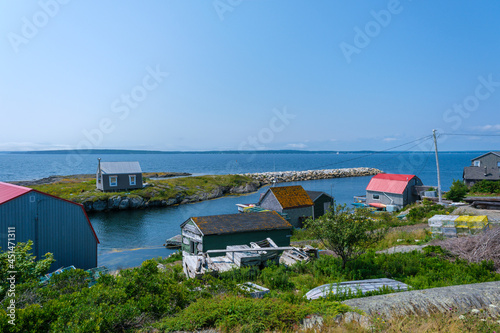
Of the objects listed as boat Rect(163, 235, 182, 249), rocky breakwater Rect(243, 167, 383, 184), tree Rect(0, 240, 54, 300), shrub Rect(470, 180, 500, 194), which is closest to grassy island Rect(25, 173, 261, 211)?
boat Rect(163, 235, 182, 249)

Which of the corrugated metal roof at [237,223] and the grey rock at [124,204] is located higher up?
the corrugated metal roof at [237,223]

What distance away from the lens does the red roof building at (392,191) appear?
45147 mm

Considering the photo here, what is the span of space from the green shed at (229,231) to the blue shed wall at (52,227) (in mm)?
5817

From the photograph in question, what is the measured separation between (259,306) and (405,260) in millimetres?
9261

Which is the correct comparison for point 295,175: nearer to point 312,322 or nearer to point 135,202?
point 135,202

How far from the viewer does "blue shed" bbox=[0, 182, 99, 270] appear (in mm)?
15422

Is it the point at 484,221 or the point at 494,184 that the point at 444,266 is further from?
the point at 494,184

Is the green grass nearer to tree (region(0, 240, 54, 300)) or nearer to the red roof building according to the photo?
the red roof building

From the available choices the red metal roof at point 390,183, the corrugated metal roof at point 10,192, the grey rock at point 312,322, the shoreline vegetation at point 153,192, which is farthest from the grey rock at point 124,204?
the grey rock at point 312,322

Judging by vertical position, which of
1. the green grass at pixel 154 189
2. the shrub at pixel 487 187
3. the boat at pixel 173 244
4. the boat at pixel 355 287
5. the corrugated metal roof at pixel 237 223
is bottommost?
the boat at pixel 173 244

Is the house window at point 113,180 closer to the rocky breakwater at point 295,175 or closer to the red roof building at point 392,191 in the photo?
the red roof building at point 392,191

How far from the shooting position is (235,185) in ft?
232

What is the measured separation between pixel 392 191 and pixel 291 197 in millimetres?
19494

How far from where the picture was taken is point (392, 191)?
1800 inches
